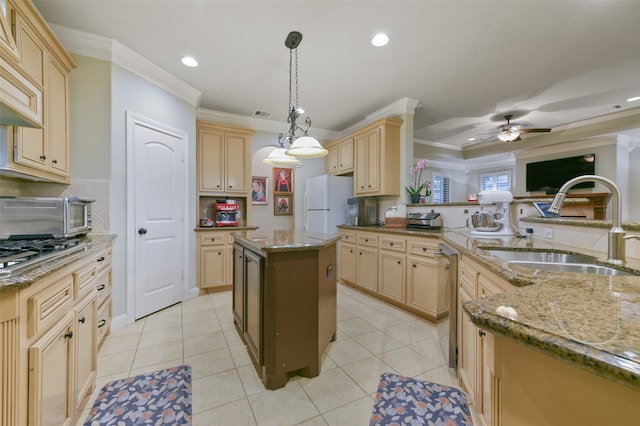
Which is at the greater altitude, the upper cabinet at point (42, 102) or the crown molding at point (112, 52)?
the crown molding at point (112, 52)

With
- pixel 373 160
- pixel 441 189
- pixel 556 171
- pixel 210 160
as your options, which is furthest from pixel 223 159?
pixel 556 171

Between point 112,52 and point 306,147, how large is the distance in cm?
206

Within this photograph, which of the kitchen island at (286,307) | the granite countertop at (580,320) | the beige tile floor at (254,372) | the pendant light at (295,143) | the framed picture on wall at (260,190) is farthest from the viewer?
the framed picture on wall at (260,190)

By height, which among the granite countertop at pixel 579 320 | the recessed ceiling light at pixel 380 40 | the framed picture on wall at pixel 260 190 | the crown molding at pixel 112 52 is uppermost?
the recessed ceiling light at pixel 380 40

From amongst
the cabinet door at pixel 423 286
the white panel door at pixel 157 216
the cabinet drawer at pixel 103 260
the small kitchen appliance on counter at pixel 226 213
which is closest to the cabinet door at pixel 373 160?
the cabinet door at pixel 423 286

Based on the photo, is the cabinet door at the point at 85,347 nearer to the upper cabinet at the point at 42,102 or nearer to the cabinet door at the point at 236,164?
the upper cabinet at the point at 42,102

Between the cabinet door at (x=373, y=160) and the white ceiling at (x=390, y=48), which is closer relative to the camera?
the white ceiling at (x=390, y=48)

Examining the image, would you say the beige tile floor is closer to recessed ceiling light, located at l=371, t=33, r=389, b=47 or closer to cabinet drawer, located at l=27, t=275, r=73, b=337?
cabinet drawer, located at l=27, t=275, r=73, b=337

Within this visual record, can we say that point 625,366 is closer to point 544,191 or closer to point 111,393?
point 111,393

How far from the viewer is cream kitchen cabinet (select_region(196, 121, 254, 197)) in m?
3.83

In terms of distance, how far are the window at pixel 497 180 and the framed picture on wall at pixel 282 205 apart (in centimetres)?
637

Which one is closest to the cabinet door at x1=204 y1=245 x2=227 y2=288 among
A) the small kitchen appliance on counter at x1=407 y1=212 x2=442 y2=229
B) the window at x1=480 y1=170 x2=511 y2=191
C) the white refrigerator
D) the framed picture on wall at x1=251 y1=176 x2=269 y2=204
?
the framed picture on wall at x1=251 y1=176 x2=269 y2=204

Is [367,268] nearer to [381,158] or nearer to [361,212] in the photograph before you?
[361,212]

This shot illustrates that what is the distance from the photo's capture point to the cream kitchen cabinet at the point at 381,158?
3.73 m
